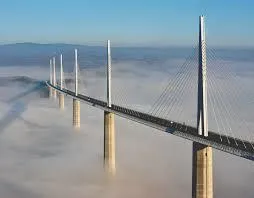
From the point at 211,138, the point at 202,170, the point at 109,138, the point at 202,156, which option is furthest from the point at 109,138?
the point at 211,138

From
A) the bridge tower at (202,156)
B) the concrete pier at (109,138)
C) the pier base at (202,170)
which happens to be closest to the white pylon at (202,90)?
the bridge tower at (202,156)

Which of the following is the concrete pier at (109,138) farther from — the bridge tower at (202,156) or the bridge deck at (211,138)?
the bridge tower at (202,156)

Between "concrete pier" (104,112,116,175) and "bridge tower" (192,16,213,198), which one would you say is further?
"concrete pier" (104,112,116,175)

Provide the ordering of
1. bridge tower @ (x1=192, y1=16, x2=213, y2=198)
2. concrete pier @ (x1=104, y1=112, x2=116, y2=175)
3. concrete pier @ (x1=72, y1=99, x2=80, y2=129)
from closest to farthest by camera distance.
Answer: bridge tower @ (x1=192, y1=16, x2=213, y2=198), concrete pier @ (x1=104, y1=112, x2=116, y2=175), concrete pier @ (x1=72, y1=99, x2=80, y2=129)

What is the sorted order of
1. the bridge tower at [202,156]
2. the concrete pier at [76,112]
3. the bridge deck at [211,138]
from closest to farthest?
the bridge deck at [211,138], the bridge tower at [202,156], the concrete pier at [76,112]

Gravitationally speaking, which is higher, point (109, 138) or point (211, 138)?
point (211, 138)

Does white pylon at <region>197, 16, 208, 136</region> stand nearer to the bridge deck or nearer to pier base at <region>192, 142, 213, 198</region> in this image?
the bridge deck

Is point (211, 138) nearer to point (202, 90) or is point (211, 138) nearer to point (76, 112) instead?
point (202, 90)

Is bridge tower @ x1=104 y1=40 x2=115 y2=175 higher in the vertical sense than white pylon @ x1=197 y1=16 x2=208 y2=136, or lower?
lower

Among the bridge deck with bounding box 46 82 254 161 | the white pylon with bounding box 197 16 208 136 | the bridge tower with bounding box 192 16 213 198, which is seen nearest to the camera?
the bridge deck with bounding box 46 82 254 161

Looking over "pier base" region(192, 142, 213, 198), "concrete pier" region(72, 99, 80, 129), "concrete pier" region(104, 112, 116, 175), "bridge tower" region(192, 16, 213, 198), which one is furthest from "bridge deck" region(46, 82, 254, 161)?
"concrete pier" region(72, 99, 80, 129)

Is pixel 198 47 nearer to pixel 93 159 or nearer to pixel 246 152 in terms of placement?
pixel 246 152
